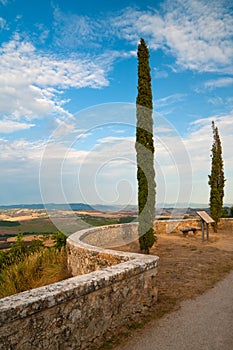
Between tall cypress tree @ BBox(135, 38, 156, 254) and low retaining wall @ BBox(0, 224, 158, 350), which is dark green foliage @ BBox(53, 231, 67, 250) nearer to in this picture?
tall cypress tree @ BBox(135, 38, 156, 254)

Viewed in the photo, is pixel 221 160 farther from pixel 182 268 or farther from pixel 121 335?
pixel 121 335

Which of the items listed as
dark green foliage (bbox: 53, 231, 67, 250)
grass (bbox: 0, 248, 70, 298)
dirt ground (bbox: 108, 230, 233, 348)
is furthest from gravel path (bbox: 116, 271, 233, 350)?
dark green foliage (bbox: 53, 231, 67, 250)

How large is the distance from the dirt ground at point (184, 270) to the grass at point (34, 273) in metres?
3.11

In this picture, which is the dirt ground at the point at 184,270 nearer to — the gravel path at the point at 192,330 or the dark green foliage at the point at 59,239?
the gravel path at the point at 192,330

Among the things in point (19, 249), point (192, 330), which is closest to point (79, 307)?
point (192, 330)

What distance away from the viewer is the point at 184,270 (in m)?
7.18

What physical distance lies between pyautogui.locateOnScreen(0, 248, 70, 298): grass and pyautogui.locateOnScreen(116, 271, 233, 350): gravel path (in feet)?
13.9

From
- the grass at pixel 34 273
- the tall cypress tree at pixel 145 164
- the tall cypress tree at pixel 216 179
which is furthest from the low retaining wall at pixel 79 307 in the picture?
Answer: the tall cypress tree at pixel 216 179

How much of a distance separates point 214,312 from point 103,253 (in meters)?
2.43

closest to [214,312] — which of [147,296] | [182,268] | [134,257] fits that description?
[147,296]

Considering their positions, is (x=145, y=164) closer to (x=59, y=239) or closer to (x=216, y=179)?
(x=59, y=239)

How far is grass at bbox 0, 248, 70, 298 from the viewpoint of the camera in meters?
7.15

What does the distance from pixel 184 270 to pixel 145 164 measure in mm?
4667

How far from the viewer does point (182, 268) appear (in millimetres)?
7383
